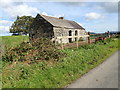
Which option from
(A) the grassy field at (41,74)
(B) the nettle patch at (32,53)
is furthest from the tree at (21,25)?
(A) the grassy field at (41,74)

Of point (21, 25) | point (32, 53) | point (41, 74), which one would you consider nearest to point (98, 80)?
point (41, 74)

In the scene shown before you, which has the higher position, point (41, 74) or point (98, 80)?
point (41, 74)

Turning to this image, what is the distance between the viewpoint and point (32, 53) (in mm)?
7805

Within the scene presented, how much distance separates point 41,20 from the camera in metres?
24.3

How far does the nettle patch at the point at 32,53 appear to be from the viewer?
698 cm

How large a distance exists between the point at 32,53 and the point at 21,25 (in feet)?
174

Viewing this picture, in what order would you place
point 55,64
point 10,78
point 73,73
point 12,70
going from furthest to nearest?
1. point 55,64
2. point 73,73
3. point 12,70
4. point 10,78

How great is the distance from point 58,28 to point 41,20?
144 inches

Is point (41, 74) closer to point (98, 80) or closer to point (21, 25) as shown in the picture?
point (98, 80)

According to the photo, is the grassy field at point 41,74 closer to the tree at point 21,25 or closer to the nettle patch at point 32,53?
the nettle patch at point 32,53

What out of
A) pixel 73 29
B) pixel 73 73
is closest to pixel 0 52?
pixel 73 73

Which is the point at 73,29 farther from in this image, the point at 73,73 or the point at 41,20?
the point at 73,73

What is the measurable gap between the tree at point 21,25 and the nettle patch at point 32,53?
160 feet

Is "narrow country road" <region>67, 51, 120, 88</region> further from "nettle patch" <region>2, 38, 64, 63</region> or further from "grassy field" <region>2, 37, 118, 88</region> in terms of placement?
"nettle patch" <region>2, 38, 64, 63</region>
